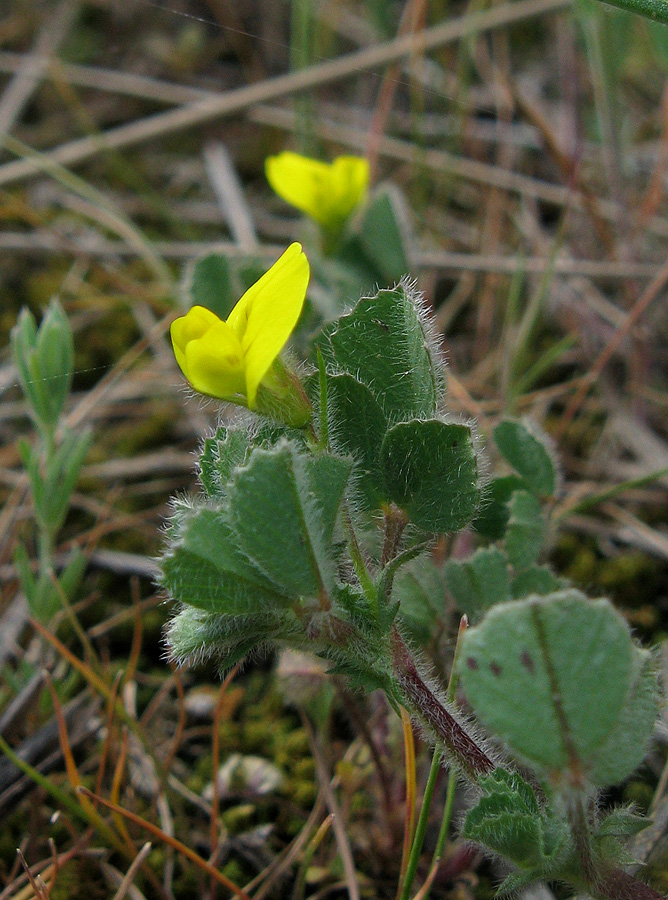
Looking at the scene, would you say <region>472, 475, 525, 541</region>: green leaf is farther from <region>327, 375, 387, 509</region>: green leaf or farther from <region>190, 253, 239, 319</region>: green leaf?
<region>190, 253, 239, 319</region>: green leaf

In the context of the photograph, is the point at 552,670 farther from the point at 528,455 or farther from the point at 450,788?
the point at 528,455

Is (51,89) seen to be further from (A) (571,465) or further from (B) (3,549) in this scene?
(A) (571,465)

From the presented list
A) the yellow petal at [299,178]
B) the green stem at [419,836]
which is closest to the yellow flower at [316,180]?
the yellow petal at [299,178]

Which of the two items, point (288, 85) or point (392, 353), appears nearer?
point (392, 353)

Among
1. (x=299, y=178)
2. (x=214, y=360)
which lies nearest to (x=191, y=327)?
(x=214, y=360)

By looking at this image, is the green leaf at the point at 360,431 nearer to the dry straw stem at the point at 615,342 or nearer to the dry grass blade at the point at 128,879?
the dry grass blade at the point at 128,879

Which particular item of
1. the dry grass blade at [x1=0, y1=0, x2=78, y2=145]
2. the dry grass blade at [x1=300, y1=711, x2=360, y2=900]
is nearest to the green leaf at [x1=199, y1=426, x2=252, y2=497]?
the dry grass blade at [x1=300, y1=711, x2=360, y2=900]
